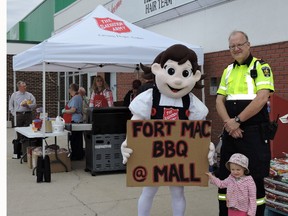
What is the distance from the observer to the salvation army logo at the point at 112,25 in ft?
25.1

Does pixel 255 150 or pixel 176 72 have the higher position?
pixel 176 72

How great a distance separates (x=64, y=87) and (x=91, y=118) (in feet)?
44.2

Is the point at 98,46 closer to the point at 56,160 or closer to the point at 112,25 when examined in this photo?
the point at 112,25

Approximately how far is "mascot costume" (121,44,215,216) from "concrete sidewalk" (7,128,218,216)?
1190mm

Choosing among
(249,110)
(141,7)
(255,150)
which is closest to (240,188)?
(255,150)

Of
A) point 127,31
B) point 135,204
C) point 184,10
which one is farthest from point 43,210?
point 184,10

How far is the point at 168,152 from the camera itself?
141 inches

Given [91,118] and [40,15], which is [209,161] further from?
[40,15]

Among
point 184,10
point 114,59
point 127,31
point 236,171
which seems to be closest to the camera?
point 236,171

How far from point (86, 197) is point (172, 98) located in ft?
8.49

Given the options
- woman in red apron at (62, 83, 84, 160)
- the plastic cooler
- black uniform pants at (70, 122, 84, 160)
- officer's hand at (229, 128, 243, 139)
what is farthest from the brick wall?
officer's hand at (229, 128, 243, 139)

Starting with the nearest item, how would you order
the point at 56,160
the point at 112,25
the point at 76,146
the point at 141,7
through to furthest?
the point at 56,160, the point at 112,25, the point at 76,146, the point at 141,7

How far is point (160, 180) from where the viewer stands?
141 inches

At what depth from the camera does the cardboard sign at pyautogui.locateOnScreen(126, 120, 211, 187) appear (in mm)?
3537
